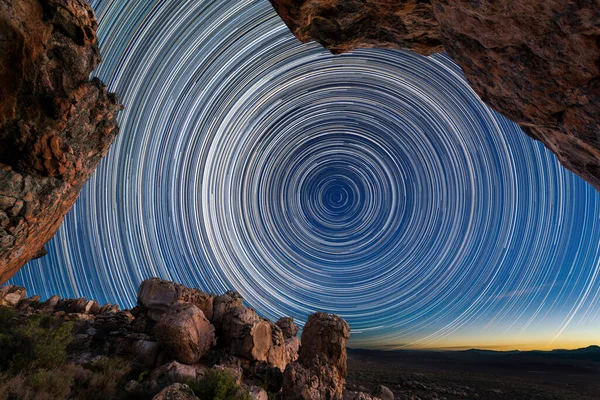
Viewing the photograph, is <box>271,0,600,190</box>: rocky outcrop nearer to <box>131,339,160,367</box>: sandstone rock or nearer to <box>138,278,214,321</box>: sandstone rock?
<box>131,339,160,367</box>: sandstone rock

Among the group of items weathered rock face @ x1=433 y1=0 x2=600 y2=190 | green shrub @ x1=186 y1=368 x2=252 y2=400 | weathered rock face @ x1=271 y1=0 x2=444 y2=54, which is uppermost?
weathered rock face @ x1=271 y1=0 x2=444 y2=54

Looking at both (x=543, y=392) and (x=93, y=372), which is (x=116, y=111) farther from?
(x=543, y=392)

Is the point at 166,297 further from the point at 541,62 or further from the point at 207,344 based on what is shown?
the point at 541,62

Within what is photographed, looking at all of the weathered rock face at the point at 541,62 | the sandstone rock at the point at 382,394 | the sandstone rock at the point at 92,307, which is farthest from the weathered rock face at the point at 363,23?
the sandstone rock at the point at 92,307

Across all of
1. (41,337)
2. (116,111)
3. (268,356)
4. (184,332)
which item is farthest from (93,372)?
(116,111)

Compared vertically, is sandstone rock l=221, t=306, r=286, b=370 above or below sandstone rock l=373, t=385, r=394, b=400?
above

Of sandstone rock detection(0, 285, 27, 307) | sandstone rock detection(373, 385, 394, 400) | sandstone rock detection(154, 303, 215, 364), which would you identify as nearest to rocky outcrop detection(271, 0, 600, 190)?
sandstone rock detection(154, 303, 215, 364)
